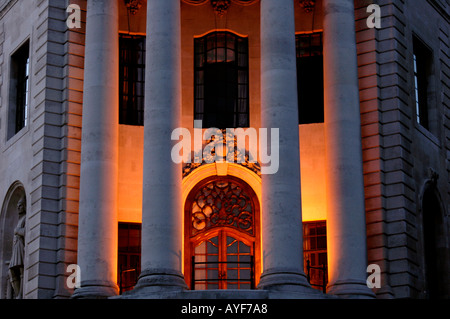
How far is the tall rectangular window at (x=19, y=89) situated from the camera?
50281mm

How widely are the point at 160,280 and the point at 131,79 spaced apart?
11.7 metres

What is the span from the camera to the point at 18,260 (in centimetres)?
4631

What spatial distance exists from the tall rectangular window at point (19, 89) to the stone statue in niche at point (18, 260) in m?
4.89

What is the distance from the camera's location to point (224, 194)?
160 ft

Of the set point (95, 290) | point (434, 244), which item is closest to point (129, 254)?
point (95, 290)

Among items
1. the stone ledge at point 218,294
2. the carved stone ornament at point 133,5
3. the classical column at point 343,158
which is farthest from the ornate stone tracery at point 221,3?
the stone ledge at point 218,294

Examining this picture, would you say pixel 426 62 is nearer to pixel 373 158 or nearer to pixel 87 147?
pixel 373 158

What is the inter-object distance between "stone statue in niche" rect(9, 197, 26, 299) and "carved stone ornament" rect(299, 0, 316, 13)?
47.4 ft

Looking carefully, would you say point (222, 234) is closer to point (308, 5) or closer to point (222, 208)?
point (222, 208)

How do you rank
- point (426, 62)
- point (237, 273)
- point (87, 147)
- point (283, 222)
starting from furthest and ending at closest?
point (426, 62) → point (237, 273) → point (87, 147) → point (283, 222)

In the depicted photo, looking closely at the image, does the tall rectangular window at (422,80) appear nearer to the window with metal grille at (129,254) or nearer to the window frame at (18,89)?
the window with metal grille at (129,254)

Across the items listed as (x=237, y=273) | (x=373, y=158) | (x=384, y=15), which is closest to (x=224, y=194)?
(x=237, y=273)

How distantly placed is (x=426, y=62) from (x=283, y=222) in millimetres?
13334

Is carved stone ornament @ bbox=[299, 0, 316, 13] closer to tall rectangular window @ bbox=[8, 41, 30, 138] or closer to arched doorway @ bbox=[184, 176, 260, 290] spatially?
arched doorway @ bbox=[184, 176, 260, 290]
